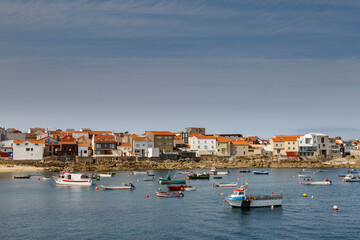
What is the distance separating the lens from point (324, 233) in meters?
43.2

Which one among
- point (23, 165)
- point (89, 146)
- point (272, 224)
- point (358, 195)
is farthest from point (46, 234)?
point (89, 146)

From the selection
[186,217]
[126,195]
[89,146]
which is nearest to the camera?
[186,217]

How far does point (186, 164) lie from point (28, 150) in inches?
1952

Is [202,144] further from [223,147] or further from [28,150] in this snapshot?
[28,150]

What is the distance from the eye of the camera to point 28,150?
5133 inches

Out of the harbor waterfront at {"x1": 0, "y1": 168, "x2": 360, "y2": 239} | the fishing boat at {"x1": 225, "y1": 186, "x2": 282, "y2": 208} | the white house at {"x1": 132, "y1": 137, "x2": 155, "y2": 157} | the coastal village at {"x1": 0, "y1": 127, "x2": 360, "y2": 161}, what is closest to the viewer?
the harbor waterfront at {"x1": 0, "y1": 168, "x2": 360, "y2": 239}

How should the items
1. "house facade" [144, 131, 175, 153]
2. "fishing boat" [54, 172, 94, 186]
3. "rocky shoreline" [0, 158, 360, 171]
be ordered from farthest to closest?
"house facade" [144, 131, 175, 153] → "rocky shoreline" [0, 158, 360, 171] → "fishing boat" [54, 172, 94, 186]

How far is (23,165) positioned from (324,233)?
103m

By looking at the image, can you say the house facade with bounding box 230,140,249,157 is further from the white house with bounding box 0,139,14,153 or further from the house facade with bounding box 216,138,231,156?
the white house with bounding box 0,139,14,153

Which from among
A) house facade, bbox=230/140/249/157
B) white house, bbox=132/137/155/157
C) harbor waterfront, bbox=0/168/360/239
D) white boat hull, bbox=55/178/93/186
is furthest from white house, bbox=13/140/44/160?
house facade, bbox=230/140/249/157

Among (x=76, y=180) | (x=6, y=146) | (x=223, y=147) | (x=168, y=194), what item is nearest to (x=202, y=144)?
(x=223, y=147)

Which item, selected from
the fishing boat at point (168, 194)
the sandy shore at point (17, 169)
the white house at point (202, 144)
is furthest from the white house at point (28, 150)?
the fishing boat at point (168, 194)

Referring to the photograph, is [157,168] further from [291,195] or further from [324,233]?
[324,233]

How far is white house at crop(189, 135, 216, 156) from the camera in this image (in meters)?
160
